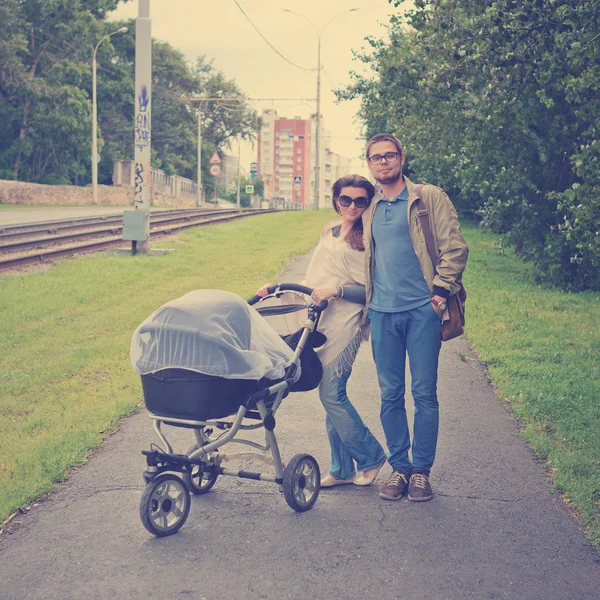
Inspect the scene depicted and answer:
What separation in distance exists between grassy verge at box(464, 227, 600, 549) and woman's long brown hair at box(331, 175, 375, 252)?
1.89m

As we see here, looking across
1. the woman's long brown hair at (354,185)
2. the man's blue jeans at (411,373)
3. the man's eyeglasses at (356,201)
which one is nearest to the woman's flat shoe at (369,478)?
the man's blue jeans at (411,373)

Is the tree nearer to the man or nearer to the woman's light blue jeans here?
the man

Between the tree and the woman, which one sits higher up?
the tree

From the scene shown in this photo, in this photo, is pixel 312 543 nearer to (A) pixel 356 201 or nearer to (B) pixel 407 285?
(B) pixel 407 285

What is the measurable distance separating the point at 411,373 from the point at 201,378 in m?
1.43

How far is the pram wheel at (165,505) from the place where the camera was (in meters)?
4.10

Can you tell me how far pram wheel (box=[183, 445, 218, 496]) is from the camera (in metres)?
4.79

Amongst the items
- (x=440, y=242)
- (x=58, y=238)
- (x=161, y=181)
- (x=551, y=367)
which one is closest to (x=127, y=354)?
(x=551, y=367)

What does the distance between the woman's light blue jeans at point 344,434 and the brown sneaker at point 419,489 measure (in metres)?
0.29

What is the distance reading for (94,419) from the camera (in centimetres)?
648

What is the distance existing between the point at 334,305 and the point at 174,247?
54.3ft

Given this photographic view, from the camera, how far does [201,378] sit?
4.05 meters

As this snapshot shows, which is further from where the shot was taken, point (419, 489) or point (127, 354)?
point (127, 354)

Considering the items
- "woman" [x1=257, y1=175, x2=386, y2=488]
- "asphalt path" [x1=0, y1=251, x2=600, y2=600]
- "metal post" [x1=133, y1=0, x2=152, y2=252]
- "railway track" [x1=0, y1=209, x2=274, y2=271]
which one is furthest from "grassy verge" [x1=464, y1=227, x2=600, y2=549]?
"railway track" [x1=0, y1=209, x2=274, y2=271]
